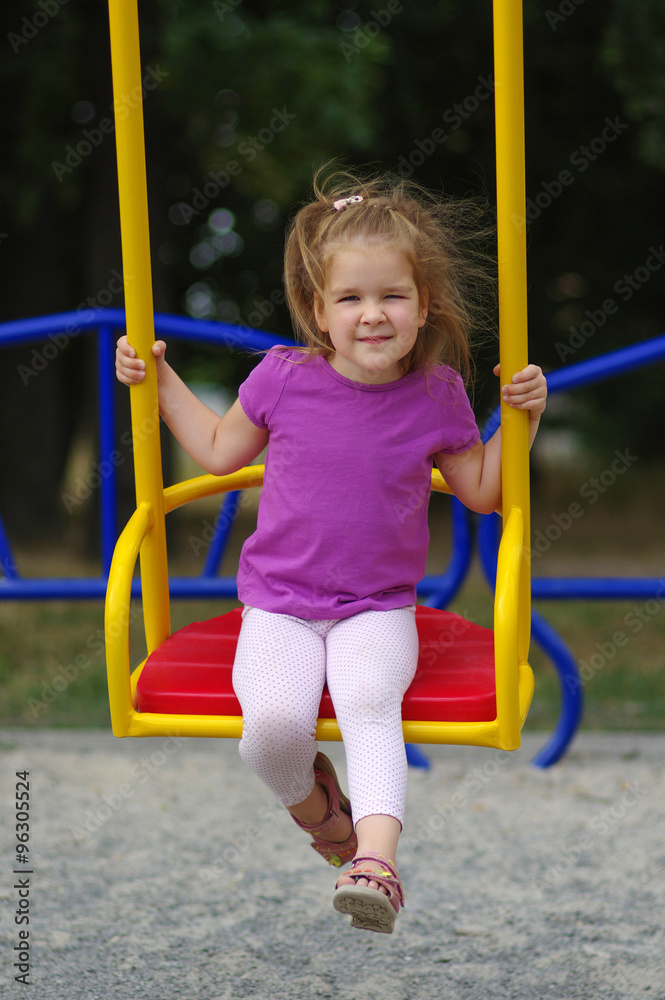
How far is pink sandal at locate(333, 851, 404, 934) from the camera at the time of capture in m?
1.62

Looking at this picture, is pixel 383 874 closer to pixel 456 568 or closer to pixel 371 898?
pixel 371 898

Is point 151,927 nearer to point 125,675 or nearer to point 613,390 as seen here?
point 125,675

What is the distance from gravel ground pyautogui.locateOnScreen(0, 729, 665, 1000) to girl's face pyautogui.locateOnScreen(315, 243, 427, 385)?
4.67ft

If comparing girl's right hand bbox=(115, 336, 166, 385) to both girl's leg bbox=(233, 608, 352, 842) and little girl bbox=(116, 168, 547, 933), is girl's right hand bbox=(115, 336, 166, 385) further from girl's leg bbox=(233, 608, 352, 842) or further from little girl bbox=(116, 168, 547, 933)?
girl's leg bbox=(233, 608, 352, 842)

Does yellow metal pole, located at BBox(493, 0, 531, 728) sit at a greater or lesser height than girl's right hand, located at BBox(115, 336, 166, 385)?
greater

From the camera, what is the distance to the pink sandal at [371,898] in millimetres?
1622

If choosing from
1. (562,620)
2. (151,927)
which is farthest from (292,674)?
(562,620)

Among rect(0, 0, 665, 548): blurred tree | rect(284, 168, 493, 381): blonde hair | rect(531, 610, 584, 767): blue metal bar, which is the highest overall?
rect(0, 0, 665, 548): blurred tree

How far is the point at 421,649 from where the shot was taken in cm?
202

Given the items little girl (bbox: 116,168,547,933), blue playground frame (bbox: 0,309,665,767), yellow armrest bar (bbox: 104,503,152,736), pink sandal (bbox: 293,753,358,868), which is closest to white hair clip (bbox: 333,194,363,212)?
little girl (bbox: 116,168,547,933)

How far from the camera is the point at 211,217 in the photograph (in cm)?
966

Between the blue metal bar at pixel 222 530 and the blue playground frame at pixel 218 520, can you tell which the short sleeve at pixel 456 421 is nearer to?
the blue playground frame at pixel 218 520

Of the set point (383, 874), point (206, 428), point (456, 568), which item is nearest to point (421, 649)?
point (383, 874)

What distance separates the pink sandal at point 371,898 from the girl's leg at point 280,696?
23cm
